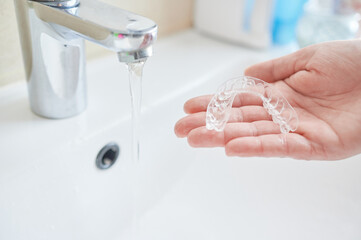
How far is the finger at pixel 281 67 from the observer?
1.95 feet

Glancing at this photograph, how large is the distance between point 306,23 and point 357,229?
45cm

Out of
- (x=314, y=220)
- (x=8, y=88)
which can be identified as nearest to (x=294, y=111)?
(x=314, y=220)

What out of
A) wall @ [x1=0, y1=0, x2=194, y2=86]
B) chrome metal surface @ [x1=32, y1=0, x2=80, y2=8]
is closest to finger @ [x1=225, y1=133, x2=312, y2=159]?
chrome metal surface @ [x1=32, y1=0, x2=80, y2=8]

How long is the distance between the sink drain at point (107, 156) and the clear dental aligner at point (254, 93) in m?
0.15

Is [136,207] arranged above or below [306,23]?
below

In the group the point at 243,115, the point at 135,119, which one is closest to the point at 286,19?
the point at 243,115

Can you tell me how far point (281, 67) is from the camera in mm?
608

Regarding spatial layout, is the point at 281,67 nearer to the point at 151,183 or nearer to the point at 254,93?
the point at 254,93

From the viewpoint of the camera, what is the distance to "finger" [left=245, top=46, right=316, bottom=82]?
1.95 feet

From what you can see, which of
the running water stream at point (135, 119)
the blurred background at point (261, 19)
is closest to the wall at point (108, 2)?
the blurred background at point (261, 19)

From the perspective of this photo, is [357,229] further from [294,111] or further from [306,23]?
[306,23]

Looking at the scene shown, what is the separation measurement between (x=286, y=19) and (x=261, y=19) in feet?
0.25

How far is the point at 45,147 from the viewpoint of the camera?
50cm

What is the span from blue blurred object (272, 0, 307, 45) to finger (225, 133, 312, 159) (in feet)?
1.40
